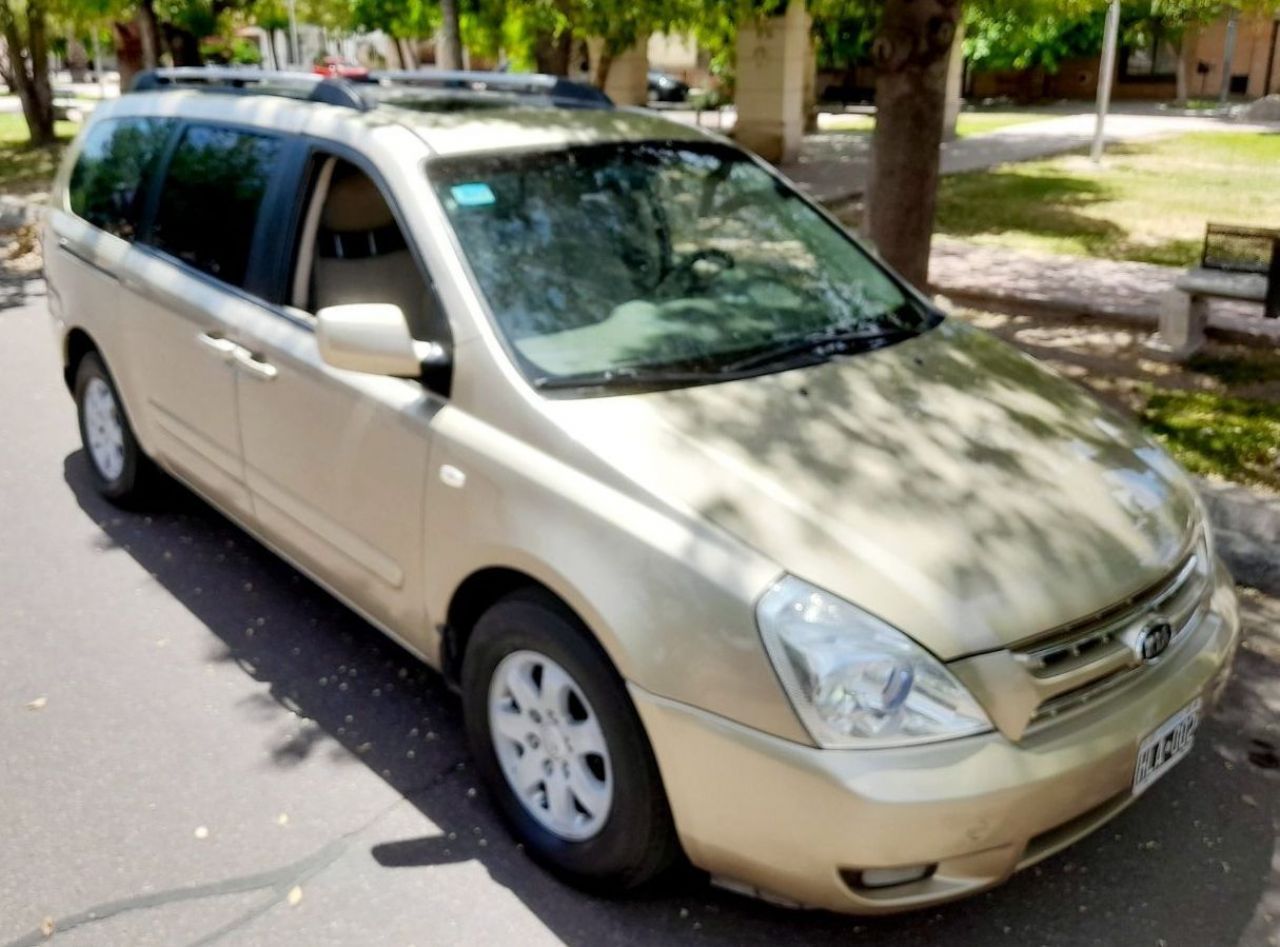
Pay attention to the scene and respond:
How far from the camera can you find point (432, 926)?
118 inches

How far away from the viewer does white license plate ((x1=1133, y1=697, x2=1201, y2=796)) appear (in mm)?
2828

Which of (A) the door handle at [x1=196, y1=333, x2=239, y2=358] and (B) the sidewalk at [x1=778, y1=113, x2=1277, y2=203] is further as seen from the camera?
(B) the sidewalk at [x1=778, y1=113, x2=1277, y2=203]

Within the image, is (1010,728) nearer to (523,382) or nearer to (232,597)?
(523,382)

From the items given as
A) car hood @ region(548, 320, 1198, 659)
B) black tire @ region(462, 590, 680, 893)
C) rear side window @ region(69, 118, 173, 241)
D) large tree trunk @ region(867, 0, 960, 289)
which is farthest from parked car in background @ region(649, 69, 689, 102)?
black tire @ region(462, 590, 680, 893)

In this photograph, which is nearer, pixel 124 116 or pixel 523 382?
pixel 523 382

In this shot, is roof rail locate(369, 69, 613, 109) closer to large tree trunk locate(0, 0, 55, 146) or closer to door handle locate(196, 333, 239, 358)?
door handle locate(196, 333, 239, 358)

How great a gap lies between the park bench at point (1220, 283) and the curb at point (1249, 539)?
8.49 ft

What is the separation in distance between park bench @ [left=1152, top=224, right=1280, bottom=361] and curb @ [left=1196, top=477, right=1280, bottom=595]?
8.49 ft

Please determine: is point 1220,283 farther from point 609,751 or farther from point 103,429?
point 103,429

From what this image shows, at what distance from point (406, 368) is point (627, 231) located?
903mm

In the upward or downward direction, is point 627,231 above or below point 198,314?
above

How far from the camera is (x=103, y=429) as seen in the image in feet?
17.9

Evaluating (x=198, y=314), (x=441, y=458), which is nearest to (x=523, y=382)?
(x=441, y=458)

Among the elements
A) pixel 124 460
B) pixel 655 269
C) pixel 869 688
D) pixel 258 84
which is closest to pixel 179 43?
pixel 124 460
